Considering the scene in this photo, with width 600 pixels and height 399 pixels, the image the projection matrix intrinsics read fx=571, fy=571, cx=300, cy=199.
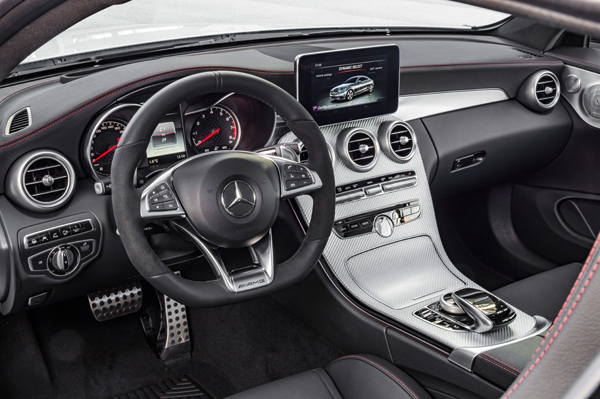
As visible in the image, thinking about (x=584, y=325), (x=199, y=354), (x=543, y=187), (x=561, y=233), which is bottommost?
(x=199, y=354)

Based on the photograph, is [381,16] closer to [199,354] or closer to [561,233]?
[561,233]

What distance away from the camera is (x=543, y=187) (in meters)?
2.63

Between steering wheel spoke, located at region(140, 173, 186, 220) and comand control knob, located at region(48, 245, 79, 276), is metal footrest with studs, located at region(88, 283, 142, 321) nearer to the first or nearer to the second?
comand control knob, located at region(48, 245, 79, 276)

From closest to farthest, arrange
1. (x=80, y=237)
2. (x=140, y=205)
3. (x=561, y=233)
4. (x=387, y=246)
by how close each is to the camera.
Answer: (x=140, y=205) → (x=80, y=237) → (x=387, y=246) → (x=561, y=233)

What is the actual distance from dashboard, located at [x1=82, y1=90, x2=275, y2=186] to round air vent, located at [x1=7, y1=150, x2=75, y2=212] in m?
0.07

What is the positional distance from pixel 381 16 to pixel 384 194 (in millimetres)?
1048

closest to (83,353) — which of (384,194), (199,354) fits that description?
(199,354)

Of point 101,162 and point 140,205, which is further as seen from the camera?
point 101,162

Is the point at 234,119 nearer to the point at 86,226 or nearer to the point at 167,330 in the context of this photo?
the point at 86,226

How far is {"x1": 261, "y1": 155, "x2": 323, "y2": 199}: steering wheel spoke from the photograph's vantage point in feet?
4.65

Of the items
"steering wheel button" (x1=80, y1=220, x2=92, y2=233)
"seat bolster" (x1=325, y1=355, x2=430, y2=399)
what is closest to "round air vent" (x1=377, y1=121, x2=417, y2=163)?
"seat bolster" (x1=325, y1=355, x2=430, y2=399)

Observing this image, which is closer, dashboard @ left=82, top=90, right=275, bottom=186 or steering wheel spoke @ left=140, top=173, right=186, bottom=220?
steering wheel spoke @ left=140, top=173, right=186, bottom=220

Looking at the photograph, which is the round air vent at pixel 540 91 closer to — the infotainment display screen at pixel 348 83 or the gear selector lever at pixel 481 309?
the infotainment display screen at pixel 348 83

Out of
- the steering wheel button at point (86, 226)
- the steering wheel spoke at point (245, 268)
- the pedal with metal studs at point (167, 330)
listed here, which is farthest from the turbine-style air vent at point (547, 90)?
the steering wheel button at point (86, 226)
